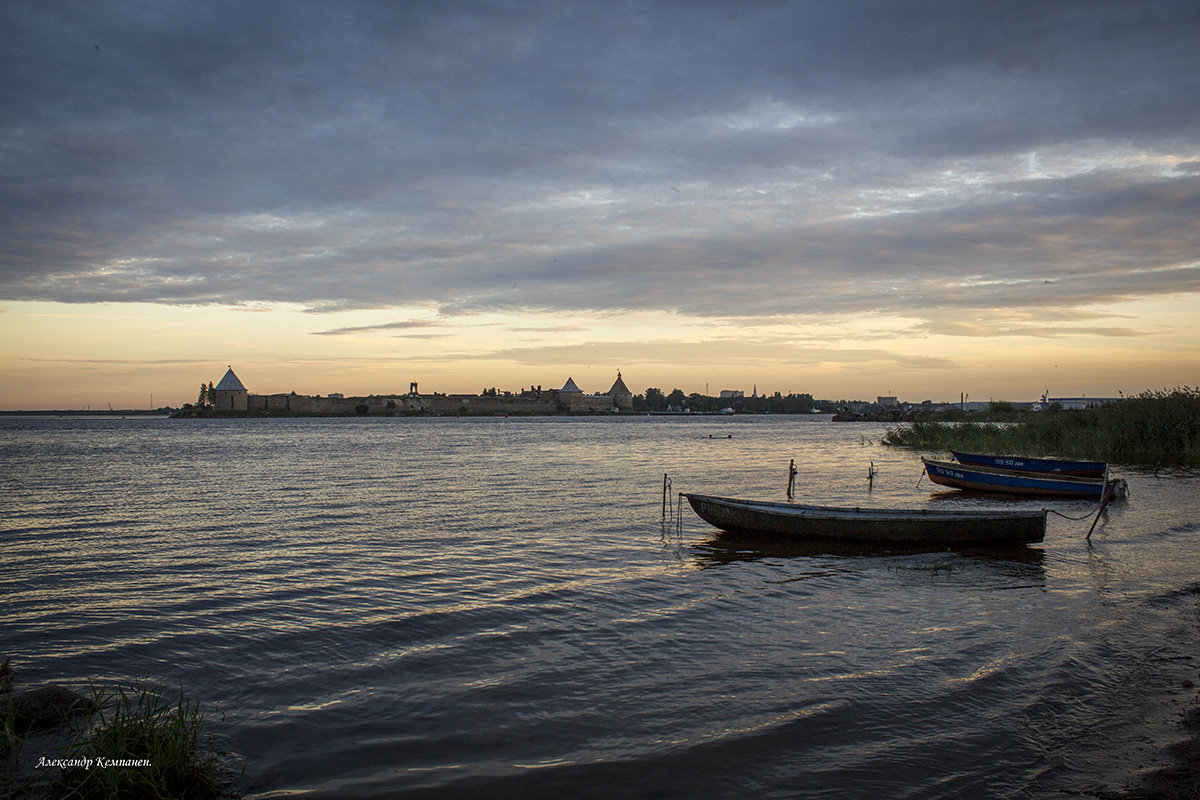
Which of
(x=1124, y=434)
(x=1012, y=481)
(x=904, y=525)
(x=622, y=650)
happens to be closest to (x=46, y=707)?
(x=622, y=650)

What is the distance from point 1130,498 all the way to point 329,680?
29.5 m

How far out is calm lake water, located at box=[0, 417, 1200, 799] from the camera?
7.17 meters

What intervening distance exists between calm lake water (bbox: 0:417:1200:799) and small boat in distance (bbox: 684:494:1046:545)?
0.51 m

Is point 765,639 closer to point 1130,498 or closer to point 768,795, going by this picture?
point 768,795

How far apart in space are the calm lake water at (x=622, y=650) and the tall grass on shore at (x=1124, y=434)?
2364cm

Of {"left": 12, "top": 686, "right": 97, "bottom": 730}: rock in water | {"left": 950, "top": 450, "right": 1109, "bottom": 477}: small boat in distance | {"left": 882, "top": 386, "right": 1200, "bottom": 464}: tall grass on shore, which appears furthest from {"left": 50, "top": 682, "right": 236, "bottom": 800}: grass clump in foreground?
{"left": 882, "top": 386, "right": 1200, "bottom": 464}: tall grass on shore

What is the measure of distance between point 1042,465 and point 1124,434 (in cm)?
1748

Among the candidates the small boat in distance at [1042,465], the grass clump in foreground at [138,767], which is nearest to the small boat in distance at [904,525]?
the small boat in distance at [1042,465]

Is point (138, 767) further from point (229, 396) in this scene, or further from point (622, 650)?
point (229, 396)

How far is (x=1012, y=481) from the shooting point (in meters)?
30.1

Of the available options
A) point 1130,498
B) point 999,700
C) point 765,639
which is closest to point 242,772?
point 765,639

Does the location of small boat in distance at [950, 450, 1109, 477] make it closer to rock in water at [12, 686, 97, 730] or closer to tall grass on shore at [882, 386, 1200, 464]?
tall grass on shore at [882, 386, 1200, 464]

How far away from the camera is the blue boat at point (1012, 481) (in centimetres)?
2886

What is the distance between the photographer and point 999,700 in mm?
8688
